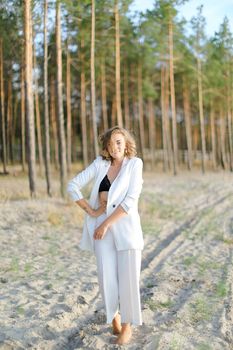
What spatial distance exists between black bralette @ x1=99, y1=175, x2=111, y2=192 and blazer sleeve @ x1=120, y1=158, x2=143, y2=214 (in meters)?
0.23

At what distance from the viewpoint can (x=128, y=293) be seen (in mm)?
5309

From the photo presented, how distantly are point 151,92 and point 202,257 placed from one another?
1109 inches

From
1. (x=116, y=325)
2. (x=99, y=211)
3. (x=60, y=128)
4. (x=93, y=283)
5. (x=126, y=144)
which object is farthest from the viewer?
(x=60, y=128)

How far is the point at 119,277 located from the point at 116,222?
0.59 meters

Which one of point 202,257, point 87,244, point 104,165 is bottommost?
point 202,257

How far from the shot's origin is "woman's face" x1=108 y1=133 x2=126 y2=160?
5.30 m

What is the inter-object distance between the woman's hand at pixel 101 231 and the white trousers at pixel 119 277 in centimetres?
9

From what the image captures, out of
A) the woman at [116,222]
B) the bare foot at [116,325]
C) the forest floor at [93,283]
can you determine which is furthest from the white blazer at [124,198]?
the forest floor at [93,283]

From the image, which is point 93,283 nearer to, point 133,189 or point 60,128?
point 133,189

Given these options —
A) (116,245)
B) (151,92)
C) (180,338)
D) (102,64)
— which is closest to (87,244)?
(116,245)

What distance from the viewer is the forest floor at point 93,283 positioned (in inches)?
226

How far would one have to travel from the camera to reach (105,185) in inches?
209

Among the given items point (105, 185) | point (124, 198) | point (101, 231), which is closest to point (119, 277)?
point (101, 231)

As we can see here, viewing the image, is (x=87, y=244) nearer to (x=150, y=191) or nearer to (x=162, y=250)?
(x=162, y=250)
